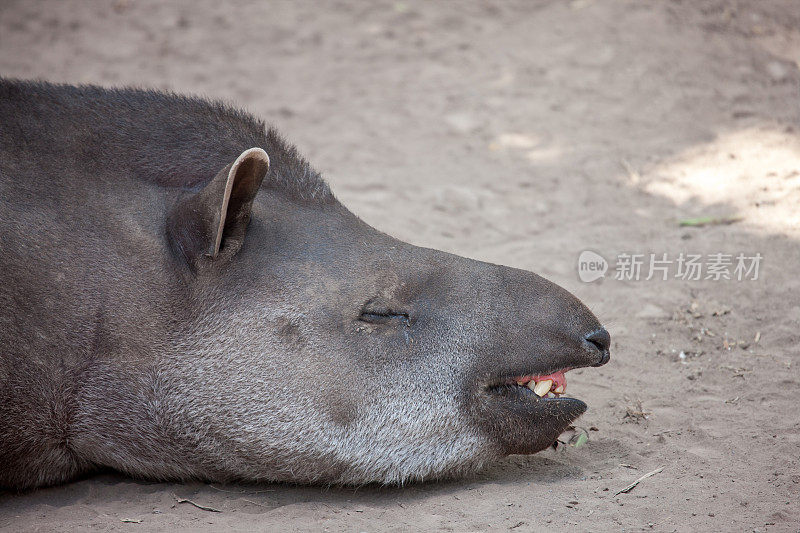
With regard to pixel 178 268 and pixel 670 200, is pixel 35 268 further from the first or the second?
pixel 670 200

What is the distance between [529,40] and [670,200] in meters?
2.81

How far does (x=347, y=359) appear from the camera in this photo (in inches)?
128

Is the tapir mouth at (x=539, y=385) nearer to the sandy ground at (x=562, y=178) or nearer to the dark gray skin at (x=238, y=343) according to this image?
the dark gray skin at (x=238, y=343)

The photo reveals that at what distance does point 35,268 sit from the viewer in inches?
125

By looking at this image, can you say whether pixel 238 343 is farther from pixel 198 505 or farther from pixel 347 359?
pixel 198 505

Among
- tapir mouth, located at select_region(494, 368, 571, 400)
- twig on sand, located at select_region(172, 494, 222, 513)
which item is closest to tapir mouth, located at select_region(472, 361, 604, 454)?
tapir mouth, located at select_region(494, 368, 571, 400)

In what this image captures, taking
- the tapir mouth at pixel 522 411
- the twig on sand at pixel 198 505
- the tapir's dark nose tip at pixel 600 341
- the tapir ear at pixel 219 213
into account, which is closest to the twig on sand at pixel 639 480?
the tapir mouth at pixel 522 411

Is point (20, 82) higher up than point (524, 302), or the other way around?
point (20, 82)

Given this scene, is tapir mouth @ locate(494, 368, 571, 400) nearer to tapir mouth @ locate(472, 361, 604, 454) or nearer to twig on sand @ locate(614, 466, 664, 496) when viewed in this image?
tapir mouth @ locate(472, 361, 604, 454)

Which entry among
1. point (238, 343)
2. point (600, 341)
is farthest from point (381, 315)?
point (600, 341)

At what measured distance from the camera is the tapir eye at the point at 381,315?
10.9ft

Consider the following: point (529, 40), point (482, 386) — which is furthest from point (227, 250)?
point (529, 40)

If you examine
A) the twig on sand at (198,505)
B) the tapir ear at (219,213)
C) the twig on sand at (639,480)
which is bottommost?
the twig on sand at (639,480)

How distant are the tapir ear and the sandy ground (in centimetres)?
95
